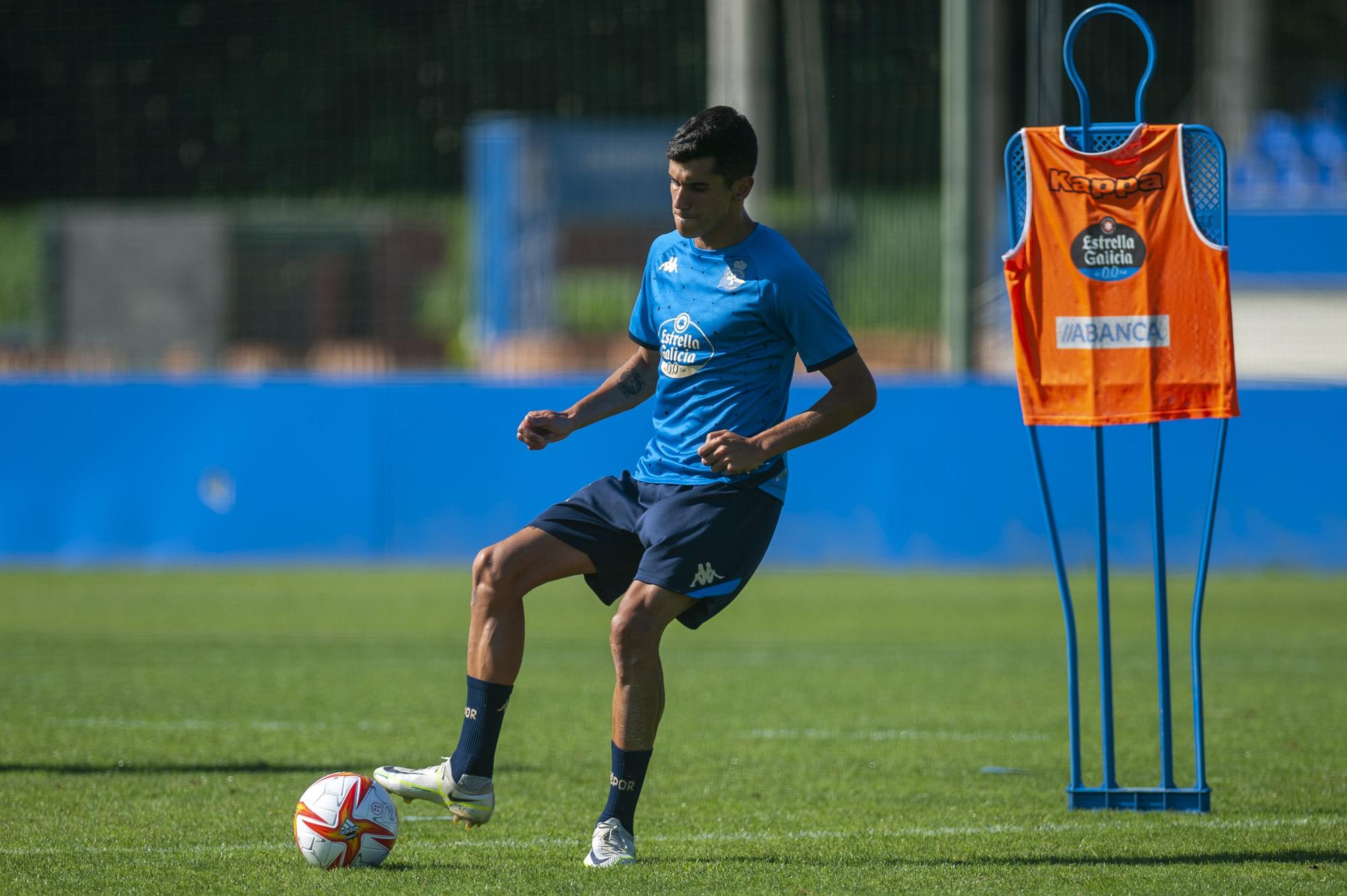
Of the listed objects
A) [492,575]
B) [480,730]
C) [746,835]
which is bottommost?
[746,835]

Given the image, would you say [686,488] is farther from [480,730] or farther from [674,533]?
[480,730]

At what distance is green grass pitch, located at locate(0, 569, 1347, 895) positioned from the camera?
16.5 ft

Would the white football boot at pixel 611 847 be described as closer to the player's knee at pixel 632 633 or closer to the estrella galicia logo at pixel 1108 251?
the player's knee at pixel 632 633

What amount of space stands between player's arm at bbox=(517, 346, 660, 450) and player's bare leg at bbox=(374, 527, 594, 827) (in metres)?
0.37

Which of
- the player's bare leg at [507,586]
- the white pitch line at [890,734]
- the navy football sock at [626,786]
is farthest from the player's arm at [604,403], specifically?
the white pitch line at [890,734]

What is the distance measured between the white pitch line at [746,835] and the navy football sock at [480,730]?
0.32 m

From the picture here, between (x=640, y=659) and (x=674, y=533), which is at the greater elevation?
(x=674, y=533)

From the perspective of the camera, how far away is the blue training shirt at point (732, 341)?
512 centimetres

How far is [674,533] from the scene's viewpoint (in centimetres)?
510

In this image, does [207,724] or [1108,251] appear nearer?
[1108,251]

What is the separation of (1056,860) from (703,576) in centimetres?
137

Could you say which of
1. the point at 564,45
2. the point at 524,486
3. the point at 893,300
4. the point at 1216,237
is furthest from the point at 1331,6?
the point at 1216,237

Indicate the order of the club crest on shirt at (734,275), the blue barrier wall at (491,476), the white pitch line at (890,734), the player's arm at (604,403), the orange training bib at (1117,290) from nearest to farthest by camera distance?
the club crest on shirt at (734,275) → the player's arm at (604,403) → the orange training bib at (1117,290) → the white pitch line at (890,734) → the blue barrier wall at (491,476)

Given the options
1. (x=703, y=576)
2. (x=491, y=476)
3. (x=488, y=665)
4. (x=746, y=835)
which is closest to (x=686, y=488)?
(x=703, y=576)
